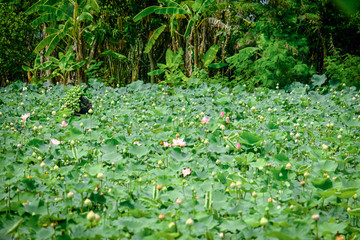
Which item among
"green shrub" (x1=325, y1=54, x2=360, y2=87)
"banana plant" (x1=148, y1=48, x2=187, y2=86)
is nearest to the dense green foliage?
"banana plant" (x1=148, y1=48, x2=187, y2=86)

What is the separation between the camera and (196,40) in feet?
26.1

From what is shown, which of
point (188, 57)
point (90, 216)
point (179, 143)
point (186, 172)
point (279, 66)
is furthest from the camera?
point (188, 57)

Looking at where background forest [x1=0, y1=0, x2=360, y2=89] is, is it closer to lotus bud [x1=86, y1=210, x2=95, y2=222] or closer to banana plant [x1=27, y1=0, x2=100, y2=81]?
banana plant [x1=27, y1=0, x2=100, y2=81]

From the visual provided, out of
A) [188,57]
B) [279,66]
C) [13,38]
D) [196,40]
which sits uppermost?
[13,38]

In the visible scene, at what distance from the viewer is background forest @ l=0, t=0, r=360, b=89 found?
6.51 metres

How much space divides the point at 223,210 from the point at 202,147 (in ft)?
3.11

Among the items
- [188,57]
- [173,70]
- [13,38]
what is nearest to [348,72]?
[173,70]

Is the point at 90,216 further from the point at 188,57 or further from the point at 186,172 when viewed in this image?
the point at 188,57

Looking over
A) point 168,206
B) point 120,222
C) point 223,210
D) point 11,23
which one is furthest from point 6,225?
point 11,23

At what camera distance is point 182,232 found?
1.44 metres

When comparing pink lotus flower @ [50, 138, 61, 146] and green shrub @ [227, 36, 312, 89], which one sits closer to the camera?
pink lotus flower @ [50, 138, 61, 146]

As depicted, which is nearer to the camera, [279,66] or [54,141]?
[54,141]

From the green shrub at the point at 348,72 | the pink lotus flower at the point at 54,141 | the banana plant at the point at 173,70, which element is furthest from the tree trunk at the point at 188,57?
the pink lotus flower at the point at 54,141

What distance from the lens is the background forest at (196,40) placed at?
21.4 feet
